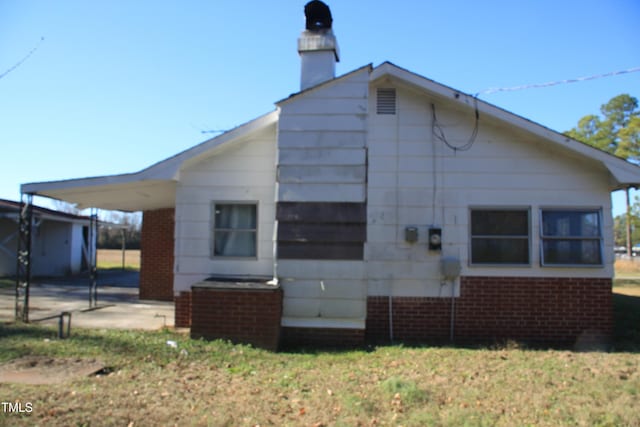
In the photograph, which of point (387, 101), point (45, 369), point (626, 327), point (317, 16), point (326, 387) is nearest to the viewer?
point (326, 387)

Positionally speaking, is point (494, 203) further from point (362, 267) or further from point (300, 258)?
point (300, 258)

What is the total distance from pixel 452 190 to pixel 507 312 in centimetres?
232

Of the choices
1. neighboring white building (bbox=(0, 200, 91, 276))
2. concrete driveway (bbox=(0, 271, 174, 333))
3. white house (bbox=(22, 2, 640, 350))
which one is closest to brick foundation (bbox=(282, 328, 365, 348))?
white house (bbox=(22, 2, 640, 350))

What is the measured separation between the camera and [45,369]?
5.91 m

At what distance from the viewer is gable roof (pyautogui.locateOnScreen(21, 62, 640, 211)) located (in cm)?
786

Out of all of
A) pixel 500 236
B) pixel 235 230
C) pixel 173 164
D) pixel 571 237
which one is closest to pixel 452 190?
pixel 500 236

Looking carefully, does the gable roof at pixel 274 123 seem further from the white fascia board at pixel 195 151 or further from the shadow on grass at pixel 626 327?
the shadow on grass at pixel 626 327

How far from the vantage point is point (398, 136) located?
8484 mm

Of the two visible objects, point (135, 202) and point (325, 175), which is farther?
point (135, 202)

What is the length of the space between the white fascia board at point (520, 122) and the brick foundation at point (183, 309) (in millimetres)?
5157

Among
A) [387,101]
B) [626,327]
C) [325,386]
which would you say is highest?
[387,101]

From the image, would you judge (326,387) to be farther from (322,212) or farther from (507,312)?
(507,312)

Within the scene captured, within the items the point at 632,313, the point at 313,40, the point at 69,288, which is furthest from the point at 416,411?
the point at 69,288

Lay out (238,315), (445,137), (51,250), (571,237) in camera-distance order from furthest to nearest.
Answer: (51,250) → (445,137) → (571,237) → (238,315)
